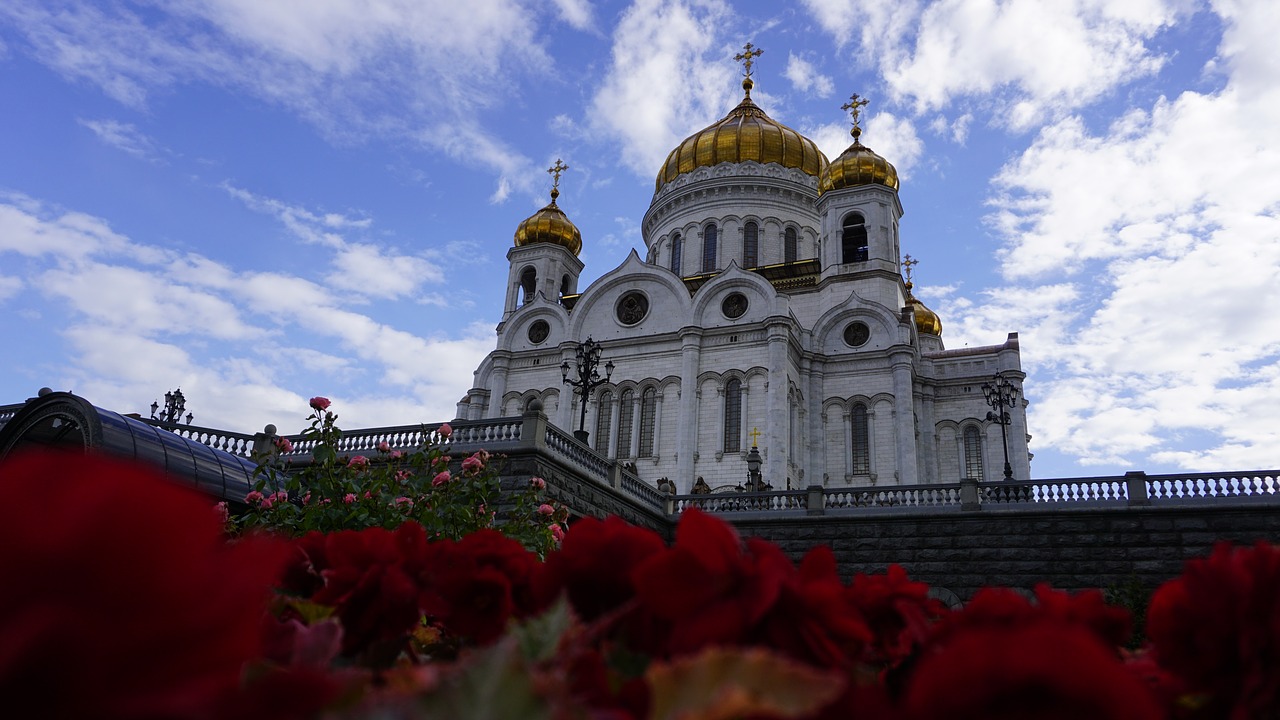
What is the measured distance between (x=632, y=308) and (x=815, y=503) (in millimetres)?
→ 14659

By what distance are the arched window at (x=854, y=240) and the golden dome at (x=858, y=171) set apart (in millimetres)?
1541

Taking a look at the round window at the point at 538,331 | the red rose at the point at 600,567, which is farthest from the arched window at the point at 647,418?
the red rose at the point at 600,567

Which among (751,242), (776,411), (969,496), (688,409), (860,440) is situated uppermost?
(751,242)

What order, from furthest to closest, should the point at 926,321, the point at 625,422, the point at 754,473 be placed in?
the point at 926,321, the point at 625,422, the point at 754,473

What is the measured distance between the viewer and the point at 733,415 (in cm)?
3045

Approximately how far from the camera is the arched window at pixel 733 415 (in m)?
29.9

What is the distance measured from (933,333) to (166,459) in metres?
37.5

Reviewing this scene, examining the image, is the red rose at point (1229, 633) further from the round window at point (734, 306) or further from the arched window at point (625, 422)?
the round window at point (734, 306)

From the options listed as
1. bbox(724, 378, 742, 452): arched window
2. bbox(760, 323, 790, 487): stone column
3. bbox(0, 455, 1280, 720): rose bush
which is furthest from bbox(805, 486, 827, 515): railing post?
bbox(0, 455, 1280, 720): rose bush

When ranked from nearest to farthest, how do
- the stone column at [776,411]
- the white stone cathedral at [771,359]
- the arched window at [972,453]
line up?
the stone column at [776,411], the white stone cathedral at [771,359], the arched window at [972,453]

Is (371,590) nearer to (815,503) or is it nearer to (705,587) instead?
(705,587)

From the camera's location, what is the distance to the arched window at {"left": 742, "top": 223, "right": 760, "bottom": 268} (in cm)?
3894

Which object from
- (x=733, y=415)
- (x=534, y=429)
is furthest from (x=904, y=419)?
(x=534, y=429)

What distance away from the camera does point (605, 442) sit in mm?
31781
